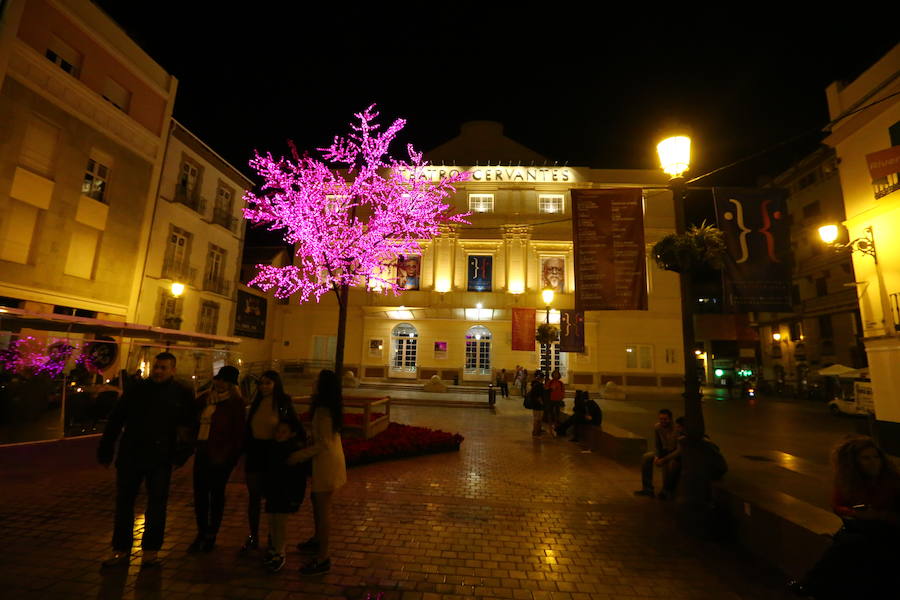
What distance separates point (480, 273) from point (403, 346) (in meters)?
7.16

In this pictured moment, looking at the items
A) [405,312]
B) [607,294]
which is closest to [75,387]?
[607,294]

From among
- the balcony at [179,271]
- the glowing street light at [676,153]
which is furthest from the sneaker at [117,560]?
the balcony at [179,271]

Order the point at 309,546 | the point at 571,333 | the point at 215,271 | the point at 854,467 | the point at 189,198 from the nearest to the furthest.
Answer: the point at 854,467 < the point at 309,546 < the point at 189,198 < the point at 571,333 < the point at 215,271

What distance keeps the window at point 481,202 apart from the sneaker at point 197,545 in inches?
1070

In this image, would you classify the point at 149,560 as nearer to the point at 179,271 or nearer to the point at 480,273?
the point at 179,271

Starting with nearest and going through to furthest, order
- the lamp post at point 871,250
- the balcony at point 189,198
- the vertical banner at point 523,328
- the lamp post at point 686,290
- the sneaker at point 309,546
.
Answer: the sneaker at point 309,546 < the lamp post at point 686,290 < the lamp post at point 871,250 < the balcony at point 189,198 < the vertical banner at point 523,328

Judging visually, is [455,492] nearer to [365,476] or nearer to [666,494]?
[365,476]

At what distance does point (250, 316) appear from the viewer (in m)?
26.1

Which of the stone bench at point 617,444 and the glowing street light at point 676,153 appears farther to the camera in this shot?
the stone bench at point 617,444

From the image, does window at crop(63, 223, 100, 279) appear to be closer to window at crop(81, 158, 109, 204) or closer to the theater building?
window at crop(81, 158, 109, 204)

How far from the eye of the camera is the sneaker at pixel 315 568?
3.66 m

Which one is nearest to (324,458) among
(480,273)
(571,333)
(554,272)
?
(571,333)

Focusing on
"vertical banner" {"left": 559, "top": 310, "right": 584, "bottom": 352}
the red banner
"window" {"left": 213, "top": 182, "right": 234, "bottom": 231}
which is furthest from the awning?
the red banner

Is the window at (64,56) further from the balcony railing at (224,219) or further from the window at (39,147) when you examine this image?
→ the balcony railing at (224,219)
